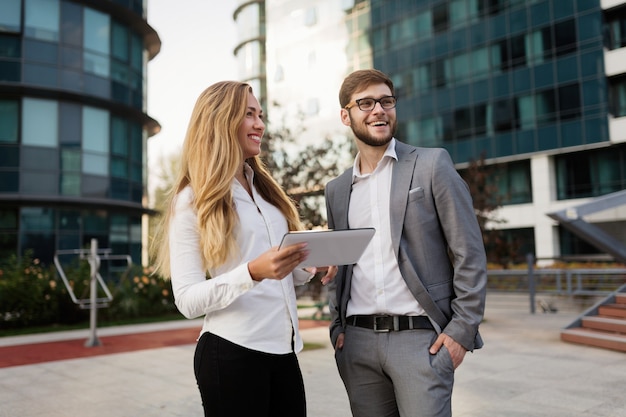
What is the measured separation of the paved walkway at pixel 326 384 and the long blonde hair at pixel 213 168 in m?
3.56

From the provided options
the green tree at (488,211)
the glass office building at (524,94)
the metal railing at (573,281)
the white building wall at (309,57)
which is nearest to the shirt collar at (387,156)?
the metal railing at (573,281)

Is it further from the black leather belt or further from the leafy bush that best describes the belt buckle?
the leafy bush

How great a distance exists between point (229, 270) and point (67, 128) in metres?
20.8

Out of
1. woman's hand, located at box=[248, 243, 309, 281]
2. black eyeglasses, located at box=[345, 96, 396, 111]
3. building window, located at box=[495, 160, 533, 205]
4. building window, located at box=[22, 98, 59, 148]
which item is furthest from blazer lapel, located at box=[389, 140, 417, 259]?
building window, located at box=[495, 160, 533, 205]

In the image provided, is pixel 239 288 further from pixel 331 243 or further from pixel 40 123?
pixel 40 123

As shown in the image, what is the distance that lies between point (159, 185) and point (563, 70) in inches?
1192

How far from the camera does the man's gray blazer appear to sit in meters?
2.56

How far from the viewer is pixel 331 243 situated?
6.98ft

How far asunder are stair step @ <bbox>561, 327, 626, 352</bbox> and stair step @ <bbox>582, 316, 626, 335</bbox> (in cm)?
12

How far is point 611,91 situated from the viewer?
27.7 metres

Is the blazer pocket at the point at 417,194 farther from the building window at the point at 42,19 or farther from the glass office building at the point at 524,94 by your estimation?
the glass office building at the point at 524,94

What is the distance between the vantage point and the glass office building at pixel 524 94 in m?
27.4

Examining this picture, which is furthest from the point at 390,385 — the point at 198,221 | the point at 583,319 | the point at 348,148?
the point at 348,148

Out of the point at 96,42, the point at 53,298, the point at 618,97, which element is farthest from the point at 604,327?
the point at 618,97
